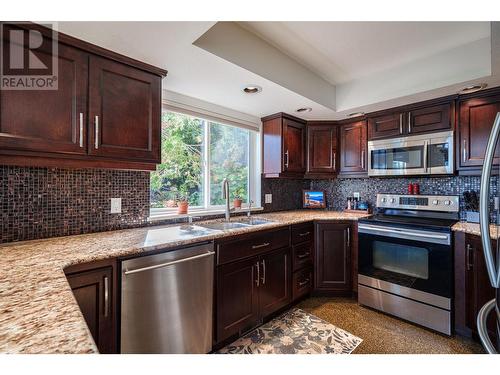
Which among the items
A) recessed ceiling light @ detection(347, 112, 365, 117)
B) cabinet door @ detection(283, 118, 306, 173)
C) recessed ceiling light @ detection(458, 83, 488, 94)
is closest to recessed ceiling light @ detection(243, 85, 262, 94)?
cabinet door @ detection(283, 118, 306, 173)

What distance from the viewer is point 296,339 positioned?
1.87 metres

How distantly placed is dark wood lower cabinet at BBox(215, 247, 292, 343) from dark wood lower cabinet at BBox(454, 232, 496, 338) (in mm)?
1352

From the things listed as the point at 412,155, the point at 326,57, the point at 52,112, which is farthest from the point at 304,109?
the point at 52,112

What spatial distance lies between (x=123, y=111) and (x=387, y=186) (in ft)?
9.43

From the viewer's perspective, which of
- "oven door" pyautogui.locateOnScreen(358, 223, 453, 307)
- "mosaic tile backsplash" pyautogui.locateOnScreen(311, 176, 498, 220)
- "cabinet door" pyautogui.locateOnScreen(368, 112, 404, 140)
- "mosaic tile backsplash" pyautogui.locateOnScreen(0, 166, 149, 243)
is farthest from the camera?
"cabinet door" pyautogui.locateOnScreen(368, 112, 404, 140)

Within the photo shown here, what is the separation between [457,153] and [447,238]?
0.87m

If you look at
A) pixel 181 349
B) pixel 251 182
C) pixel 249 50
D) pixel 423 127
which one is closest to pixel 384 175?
pixel 423 127

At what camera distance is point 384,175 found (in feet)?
8.57

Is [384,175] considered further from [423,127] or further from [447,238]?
[447,238]

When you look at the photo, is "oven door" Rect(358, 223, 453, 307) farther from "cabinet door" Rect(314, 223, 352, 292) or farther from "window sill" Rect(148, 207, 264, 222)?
"window sill" Rect(148, 207, 264, 222)

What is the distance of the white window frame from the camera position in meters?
2.17

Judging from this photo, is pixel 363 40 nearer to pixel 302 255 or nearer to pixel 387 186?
pixel 387 186

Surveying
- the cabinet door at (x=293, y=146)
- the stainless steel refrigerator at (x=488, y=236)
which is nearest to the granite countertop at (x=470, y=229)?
the stainless steel refrigerator at (x=488, y=236)

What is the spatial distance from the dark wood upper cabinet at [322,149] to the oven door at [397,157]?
440mm
